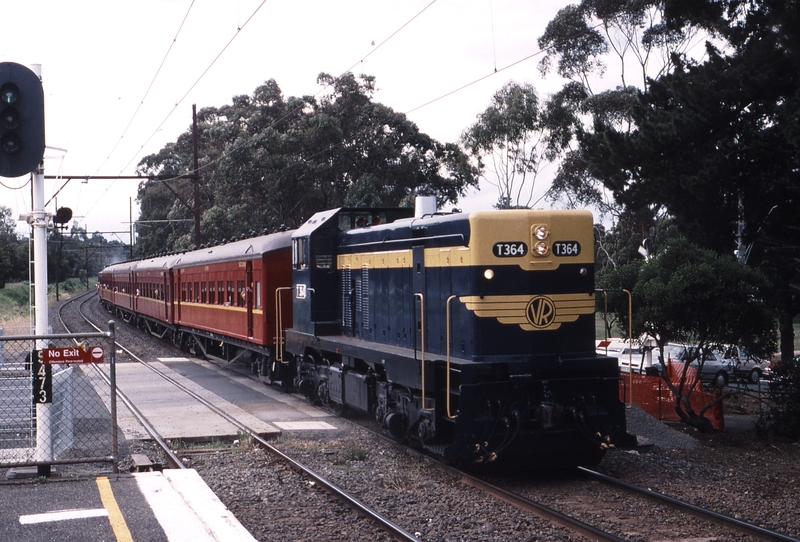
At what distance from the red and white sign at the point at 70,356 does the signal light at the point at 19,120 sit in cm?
197

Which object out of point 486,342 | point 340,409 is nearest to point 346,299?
point 340,409

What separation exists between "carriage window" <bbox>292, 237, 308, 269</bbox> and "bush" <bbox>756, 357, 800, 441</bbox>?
9688 mm

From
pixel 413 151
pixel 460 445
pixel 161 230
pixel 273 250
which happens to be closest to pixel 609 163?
pixel 273 250

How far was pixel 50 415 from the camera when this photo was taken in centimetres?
829

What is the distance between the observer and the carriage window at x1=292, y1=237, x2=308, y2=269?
13.8 m

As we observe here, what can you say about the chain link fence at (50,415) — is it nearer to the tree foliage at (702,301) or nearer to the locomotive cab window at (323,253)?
the locomotive cab window at (323,253)

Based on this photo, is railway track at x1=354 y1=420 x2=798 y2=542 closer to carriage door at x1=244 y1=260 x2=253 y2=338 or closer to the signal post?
the signal post

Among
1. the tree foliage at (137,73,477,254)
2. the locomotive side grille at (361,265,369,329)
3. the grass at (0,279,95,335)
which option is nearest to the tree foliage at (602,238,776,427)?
the locomotive side grille at (361,265,369,329)

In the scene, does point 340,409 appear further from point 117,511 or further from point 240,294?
point 117,511

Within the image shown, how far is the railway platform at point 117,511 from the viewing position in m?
6.05

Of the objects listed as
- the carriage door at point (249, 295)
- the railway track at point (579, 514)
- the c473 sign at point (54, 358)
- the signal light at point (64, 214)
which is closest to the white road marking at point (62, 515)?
the c473 sign at point (54, 358)

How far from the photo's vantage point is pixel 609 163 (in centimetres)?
1975

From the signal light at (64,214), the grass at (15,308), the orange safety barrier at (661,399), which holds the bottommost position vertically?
the orange safety barrier at (661,399)

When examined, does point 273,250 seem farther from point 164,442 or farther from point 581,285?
point 581,285
